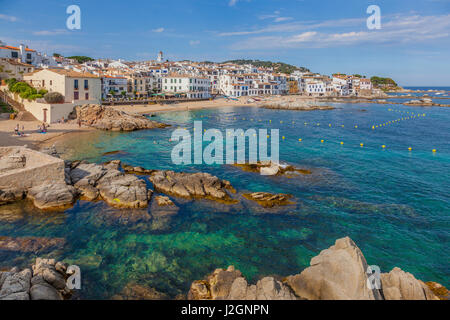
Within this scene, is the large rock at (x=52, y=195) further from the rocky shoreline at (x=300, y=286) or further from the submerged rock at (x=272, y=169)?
the submerged rock at (x=272, y=169)

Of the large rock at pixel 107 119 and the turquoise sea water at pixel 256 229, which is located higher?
the large rock at pixel 107 119

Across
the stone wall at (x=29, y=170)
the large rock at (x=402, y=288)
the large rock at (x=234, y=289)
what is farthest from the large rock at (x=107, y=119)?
the large rock at (x=402, y=288)

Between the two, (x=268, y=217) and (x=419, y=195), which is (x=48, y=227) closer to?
(x=268, y=217)

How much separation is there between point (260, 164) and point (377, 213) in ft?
40.8

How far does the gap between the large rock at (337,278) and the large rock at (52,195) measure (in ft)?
53.1

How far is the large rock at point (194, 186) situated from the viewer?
72.6 ft

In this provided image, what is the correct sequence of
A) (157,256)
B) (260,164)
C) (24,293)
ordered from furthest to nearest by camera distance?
1. (260,164)
2. (157,256)
3. (24,293)

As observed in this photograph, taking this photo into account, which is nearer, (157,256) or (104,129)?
(157,256)

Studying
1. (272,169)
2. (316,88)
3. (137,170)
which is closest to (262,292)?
(272,169)

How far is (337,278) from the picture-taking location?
10.4 meters

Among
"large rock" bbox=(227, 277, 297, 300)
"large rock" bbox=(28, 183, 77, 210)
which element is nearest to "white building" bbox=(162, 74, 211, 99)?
"large rock" bbox=(28, 183, 77, 210)
